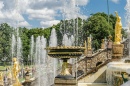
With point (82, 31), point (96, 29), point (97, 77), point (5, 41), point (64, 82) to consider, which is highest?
point (96, 29)

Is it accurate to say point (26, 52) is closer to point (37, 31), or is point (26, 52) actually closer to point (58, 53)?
point (37, 31)

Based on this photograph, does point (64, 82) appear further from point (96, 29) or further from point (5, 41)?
point (5, 41)

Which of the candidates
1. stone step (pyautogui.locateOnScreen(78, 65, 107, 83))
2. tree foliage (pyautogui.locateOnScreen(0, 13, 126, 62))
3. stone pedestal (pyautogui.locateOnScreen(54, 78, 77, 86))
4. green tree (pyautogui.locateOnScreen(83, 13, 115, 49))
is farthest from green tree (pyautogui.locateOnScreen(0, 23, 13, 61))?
stone pedestal (pyautogui.locateOnScreen(54, 78, 77, 86))

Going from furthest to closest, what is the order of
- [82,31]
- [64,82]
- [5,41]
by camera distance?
[5,41] → [82,31] → [64,82]

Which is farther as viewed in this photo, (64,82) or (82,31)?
(82,31)

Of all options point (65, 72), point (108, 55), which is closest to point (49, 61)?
point (108, 55)

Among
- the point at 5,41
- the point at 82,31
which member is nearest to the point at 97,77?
the point at 82,31

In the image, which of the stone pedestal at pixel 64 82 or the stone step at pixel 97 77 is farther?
the stone step at pixel 97 77

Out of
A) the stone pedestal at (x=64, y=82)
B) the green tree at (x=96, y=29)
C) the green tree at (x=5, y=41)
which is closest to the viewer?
the stone pedestal at (x=64, y=82)

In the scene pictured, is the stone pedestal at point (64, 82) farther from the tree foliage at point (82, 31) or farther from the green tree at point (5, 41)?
the green tree at point (5, 41)

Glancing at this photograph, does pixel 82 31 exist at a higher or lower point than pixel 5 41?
higher

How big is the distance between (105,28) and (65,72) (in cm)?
5176

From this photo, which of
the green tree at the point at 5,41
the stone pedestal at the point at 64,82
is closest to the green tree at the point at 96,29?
the green tree at the point at 5,41

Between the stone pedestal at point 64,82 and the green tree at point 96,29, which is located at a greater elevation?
the green tree at point 96,29
